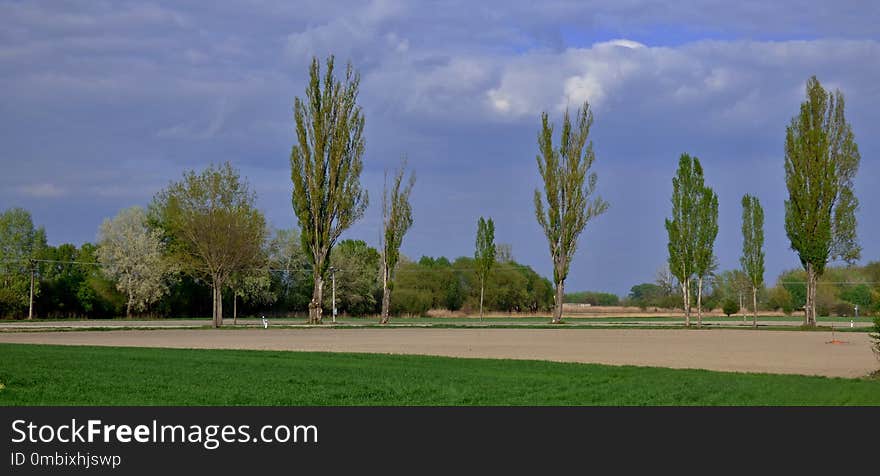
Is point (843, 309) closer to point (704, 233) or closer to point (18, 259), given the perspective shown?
point (704, 233)

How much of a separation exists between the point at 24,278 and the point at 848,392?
76.0m

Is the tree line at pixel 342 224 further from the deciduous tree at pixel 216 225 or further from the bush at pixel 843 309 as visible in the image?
the bush at pixel 843 309

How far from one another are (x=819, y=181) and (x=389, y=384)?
44018 millimetres

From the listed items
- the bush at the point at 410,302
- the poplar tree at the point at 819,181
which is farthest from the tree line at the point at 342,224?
the bush at the point at 410,302

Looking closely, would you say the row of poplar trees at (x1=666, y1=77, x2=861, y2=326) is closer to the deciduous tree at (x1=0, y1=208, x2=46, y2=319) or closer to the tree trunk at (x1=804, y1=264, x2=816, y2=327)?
the tree trunk at (x1=804, y1=264, x2=816, y2=327)

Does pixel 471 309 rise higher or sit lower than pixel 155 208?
lower

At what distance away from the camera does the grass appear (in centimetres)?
1403

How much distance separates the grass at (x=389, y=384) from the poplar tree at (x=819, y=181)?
122 feet
